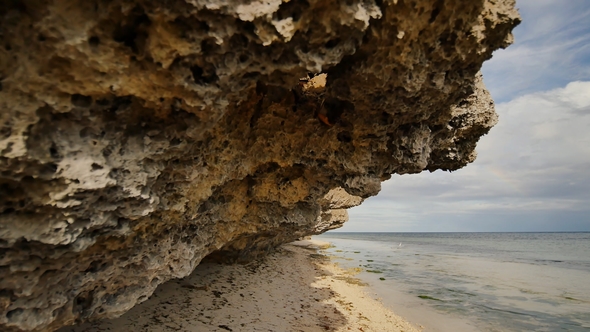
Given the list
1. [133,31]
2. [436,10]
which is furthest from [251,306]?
[436,10]

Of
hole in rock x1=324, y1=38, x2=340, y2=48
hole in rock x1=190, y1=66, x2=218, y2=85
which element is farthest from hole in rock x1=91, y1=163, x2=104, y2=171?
hole in rock x1=324, y1=38, x2=340, y2=48

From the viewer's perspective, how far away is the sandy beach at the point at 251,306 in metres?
5.85

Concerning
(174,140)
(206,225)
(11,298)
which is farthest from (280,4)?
(206,225)

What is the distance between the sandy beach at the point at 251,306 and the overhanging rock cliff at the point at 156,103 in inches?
59.9

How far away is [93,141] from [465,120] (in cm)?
583

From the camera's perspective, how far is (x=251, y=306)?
7051 mm

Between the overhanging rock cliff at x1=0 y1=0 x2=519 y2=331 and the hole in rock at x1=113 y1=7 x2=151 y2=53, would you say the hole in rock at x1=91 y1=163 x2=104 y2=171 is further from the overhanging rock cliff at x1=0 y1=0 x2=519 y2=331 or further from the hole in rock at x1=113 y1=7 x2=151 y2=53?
the hole in rock at x1=113 y1=7 x2=151 y2=53

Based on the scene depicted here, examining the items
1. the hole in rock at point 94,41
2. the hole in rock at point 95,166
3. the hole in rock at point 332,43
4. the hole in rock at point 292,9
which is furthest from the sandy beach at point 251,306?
the hole in rock at point 292,9

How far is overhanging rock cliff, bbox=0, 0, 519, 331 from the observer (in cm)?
259

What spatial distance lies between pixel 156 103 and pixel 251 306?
17.5ft

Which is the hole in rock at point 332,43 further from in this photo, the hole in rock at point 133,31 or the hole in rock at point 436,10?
the hole in rock at point 133,31

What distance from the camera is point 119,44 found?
274 cm

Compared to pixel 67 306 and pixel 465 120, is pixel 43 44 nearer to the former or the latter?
pixel 67 306

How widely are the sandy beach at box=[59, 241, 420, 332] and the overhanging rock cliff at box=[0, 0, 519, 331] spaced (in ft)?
4.99
